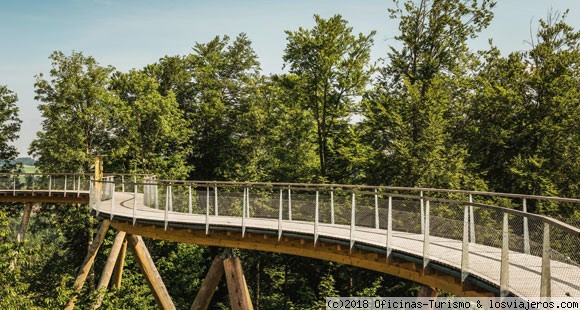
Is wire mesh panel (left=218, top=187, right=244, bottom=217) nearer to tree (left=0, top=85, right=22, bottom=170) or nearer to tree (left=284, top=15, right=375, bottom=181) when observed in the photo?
tree (left=284, top=15, right=375, bottom=181)

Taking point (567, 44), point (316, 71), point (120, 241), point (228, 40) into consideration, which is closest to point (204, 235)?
point (120, 241)

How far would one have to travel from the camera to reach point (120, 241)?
15.8m

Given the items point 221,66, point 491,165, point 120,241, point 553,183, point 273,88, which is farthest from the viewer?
point 221,66

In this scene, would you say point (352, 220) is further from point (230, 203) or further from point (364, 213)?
point (230, 203)

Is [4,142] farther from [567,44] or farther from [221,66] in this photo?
[567,44]

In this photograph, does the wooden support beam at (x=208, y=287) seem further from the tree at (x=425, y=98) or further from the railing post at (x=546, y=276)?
the tree at (x=425, y=98)

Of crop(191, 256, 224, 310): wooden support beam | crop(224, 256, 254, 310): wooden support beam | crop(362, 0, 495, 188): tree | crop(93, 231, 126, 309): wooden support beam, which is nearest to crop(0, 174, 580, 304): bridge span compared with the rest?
crop(224, 256, 254, 310): wooden support beam

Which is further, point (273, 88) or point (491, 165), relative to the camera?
point (273, 88)

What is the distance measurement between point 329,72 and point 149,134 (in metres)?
12.9

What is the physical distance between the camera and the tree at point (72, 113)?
27.9 metres

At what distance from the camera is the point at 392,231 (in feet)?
33.4

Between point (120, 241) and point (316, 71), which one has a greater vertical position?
point (316, 71)

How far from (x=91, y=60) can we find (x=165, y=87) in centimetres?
580

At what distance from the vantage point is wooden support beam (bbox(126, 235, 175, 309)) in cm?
1338
